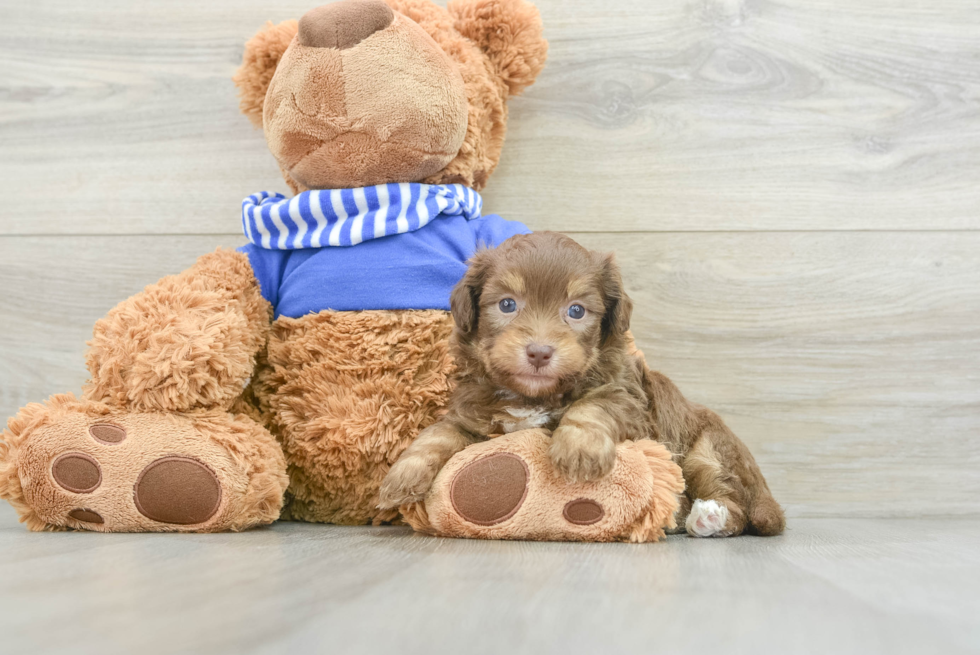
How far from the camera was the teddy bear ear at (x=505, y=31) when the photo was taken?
5.94ft

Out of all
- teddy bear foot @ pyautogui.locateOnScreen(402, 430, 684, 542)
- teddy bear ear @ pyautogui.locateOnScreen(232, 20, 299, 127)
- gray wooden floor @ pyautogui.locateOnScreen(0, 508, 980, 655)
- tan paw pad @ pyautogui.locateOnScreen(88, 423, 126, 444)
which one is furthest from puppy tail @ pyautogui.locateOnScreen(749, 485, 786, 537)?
teddy bear ear @ pyautogui.locateOnScreen(232, 20, 299, 127)

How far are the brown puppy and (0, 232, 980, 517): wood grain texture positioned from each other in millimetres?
443

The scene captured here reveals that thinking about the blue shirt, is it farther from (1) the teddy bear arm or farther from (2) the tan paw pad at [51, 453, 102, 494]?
(2) the tan paw pad at [51, 453, 102, 494]

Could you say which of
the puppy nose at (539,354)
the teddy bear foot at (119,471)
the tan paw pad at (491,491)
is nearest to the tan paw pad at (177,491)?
the teddy bear foot at (119,471)

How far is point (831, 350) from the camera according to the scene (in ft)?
6.64

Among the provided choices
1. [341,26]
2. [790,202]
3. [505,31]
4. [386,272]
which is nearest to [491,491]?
[386,272]

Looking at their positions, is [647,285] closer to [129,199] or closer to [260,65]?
[260,65]

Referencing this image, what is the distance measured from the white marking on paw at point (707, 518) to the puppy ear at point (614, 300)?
1.26 ft

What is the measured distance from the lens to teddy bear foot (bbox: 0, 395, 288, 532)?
1391mm

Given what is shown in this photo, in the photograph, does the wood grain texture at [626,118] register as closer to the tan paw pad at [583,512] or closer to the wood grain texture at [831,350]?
the wood grain texture at [831,350]

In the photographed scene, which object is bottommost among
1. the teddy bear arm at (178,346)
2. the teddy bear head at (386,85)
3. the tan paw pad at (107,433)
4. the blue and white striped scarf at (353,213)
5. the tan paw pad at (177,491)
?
the tan paw pad at (177,491)

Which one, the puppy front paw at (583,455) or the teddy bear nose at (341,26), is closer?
the puppy front paw at (583,455)

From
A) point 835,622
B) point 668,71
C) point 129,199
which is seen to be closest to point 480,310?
point 835,622

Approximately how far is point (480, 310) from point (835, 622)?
2.72 feet
